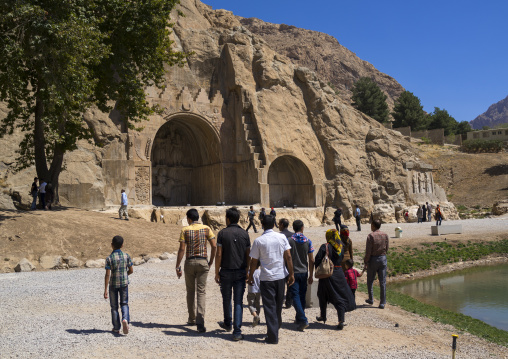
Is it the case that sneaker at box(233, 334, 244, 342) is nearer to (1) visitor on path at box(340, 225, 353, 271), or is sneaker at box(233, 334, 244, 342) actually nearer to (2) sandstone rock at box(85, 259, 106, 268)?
(1) visitor on path at box(340, 225, 353, 271)

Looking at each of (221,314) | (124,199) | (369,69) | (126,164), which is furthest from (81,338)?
(369,69)

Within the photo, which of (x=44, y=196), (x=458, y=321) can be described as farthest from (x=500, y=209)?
(x=44, y=196)

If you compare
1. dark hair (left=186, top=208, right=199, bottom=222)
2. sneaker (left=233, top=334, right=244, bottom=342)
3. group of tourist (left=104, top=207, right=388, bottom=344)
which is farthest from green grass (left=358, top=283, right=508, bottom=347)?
dark hair (left=186, top=208, right=199, bottom=222)

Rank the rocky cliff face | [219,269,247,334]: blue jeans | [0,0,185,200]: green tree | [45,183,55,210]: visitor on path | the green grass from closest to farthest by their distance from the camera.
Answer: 1. [219,269,247,334]: blue jeans
2. the green grass
3. [0,0,185,200]: green tree
4. [45,183,55,210]: visitor on path
5. the rocky cliff face

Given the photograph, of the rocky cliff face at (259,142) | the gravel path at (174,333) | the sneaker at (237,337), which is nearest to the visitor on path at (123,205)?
the rocky cliff face at (259,142)

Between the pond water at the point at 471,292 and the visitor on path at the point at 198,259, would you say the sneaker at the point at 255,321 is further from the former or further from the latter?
the pond water at the point at 471,292

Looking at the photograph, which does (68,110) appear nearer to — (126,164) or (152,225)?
(152,225)

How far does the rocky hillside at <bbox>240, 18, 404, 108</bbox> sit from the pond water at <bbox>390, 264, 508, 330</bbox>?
82.8 m

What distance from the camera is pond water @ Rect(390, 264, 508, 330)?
12117 mm

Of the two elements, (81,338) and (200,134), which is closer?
(81,338)

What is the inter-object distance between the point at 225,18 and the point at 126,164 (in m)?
16.4

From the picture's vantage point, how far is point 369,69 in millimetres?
116500

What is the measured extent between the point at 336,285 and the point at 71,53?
12018 mm

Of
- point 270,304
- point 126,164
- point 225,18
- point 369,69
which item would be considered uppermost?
point 369,69
